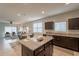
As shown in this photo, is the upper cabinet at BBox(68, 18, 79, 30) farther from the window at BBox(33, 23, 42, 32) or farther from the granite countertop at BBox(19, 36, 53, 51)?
the window at BBox(33, 23, 42, 32)

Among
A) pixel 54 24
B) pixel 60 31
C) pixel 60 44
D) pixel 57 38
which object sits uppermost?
pixel 54 24

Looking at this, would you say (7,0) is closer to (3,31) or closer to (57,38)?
(57,38)

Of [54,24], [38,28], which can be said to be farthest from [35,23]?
[54,24]

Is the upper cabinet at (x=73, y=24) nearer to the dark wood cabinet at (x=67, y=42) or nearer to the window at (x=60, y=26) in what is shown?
the window at (x=60, y=26)

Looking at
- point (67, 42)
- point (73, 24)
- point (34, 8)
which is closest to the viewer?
point (34, 8)

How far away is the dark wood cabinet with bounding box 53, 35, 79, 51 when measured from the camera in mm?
3831

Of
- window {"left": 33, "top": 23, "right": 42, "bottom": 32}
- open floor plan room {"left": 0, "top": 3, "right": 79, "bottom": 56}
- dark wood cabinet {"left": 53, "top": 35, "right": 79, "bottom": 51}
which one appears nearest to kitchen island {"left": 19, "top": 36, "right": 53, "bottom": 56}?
open floor plan room {"left": 0, "top": 3, "right": 79, "bottom": 56}

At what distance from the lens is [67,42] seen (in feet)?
13.8

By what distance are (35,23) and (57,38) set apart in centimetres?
265

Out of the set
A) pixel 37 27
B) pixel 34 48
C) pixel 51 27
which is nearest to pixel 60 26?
pixel 51 27

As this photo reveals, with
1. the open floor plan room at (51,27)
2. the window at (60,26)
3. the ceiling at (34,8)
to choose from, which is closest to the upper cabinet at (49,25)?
the open floor plan room at (51,27)

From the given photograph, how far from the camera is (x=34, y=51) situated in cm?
174

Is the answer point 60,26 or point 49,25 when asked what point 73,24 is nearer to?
point 60,26

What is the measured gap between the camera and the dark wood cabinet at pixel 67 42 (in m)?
3.83
